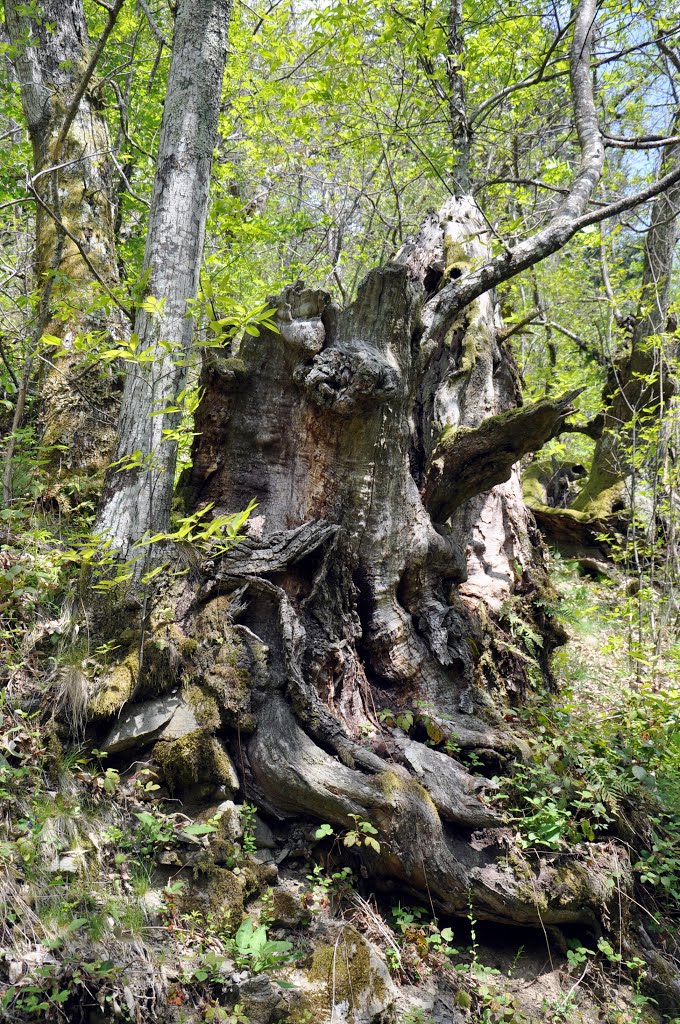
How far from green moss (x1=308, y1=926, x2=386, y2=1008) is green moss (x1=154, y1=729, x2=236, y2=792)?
2.68 ft

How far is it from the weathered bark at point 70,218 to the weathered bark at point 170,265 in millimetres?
923

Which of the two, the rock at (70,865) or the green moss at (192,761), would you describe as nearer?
the rock at (70,865)

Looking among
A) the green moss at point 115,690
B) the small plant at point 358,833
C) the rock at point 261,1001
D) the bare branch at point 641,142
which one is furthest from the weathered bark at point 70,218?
the bare branch at point 641,142

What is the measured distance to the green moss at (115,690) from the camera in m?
2.90

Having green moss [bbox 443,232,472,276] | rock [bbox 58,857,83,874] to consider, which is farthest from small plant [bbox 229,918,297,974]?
green moss [bbox 443,232,472,276]

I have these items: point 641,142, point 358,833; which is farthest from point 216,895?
point 641,142

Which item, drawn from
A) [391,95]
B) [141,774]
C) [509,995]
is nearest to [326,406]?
[141,774]

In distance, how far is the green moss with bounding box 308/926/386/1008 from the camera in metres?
2.52

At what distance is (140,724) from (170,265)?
8.00ft

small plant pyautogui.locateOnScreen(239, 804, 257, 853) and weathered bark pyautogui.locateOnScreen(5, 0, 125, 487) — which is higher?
weathered bark pyautogui.locateOnScreen(5, 0, 125, 487)

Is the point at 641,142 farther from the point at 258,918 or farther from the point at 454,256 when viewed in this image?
the point at 258,918

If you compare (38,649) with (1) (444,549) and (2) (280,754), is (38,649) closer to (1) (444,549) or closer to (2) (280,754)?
(2) (280,754)

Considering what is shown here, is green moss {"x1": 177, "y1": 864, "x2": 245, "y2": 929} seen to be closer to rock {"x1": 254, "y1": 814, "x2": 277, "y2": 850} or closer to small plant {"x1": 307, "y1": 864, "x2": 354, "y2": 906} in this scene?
rock {"x1": 254, "y1": 814, "x2": 277, "y2": 850}

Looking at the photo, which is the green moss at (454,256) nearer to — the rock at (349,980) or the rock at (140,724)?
the rock at (140,724)
